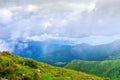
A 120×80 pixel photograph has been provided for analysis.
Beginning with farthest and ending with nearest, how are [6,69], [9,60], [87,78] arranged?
[87,78], [9,60], [6,69]

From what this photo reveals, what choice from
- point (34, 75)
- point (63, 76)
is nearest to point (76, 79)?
point (63, 76)

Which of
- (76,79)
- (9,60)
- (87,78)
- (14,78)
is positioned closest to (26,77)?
(14,78)

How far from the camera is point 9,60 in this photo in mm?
52406

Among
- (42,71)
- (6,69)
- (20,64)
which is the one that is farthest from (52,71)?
(6,69)

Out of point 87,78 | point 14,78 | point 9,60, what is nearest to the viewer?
point 14,78

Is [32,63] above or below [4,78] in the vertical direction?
above

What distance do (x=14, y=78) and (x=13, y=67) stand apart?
433 cm

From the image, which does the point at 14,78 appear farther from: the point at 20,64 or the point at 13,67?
the point at 20,64

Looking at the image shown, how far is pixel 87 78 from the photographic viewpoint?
5778 cm

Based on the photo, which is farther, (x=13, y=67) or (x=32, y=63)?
(x=32, y=63)

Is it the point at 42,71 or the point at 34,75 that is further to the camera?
the point at 42,71

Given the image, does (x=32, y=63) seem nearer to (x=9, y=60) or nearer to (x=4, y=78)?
(x=9, y=60)

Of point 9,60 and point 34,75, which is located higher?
point 9,60

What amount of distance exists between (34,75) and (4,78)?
4919 millimetres
